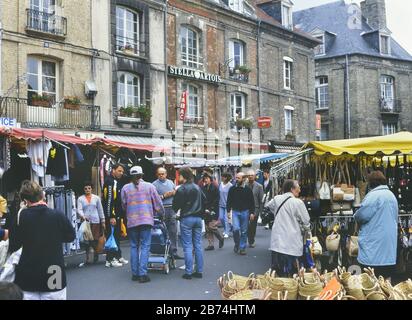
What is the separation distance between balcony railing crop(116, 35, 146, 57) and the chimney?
1410 cm

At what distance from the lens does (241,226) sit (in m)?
9.31

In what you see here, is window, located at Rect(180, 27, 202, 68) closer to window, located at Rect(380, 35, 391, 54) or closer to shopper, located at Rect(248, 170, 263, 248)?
shopper, located at Rect(248, 170, 263, 248)

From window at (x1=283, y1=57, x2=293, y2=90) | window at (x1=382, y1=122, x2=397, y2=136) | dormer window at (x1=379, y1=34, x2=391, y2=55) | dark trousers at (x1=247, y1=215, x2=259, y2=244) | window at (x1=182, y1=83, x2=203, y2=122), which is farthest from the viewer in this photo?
dormer window at (x1=379, y1=34, x2=391, y2=55)

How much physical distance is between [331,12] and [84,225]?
17.6 m

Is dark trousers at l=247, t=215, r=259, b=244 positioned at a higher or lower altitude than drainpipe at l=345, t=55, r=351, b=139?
lower

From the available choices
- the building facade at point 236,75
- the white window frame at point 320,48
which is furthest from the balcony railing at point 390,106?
the white window frame at point 320,48

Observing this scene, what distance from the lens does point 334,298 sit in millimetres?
4043

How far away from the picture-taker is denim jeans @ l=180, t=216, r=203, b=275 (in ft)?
23.1

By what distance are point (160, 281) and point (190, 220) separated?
100 centimetres

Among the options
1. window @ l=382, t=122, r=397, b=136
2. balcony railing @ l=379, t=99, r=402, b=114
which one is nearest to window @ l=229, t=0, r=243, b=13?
balcony railing @ l=379, t=99, r=402, b=114

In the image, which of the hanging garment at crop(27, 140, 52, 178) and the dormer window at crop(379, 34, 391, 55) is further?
the dormer window at crop(379, 34, 391, 55)

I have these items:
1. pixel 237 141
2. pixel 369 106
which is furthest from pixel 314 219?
pixel 369 106

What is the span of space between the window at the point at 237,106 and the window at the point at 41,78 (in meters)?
8.77

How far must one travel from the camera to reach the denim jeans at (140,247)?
6.88 m
